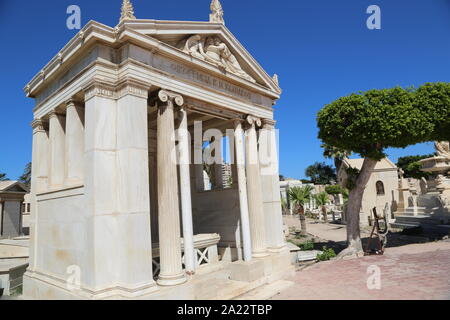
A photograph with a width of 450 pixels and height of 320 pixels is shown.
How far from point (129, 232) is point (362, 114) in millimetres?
11353

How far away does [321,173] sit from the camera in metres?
83.5

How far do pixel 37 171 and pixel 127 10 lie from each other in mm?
6180

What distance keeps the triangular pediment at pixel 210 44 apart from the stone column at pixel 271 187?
1986mm

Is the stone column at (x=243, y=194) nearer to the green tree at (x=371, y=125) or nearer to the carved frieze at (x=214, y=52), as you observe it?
the carved frieze at (x=214, y=52)

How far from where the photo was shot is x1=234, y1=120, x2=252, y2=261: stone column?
32.3 ft

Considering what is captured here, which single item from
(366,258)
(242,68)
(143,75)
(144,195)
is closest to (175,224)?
(144,195)

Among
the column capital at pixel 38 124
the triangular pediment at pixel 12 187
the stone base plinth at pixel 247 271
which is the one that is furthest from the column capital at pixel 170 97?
the triangular pediment at pixel 12 187

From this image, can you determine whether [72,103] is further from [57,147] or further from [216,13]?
[216,13]

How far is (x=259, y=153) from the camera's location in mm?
11430

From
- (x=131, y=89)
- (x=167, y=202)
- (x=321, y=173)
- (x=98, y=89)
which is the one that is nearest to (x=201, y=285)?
(x=167, y=202)

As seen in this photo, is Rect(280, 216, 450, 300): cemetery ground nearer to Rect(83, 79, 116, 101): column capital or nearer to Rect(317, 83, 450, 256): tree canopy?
Rect(317, 83, 450, 256): tree canopy

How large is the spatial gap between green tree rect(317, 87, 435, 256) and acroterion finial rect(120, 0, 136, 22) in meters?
10.2

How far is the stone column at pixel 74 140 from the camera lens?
802cm
